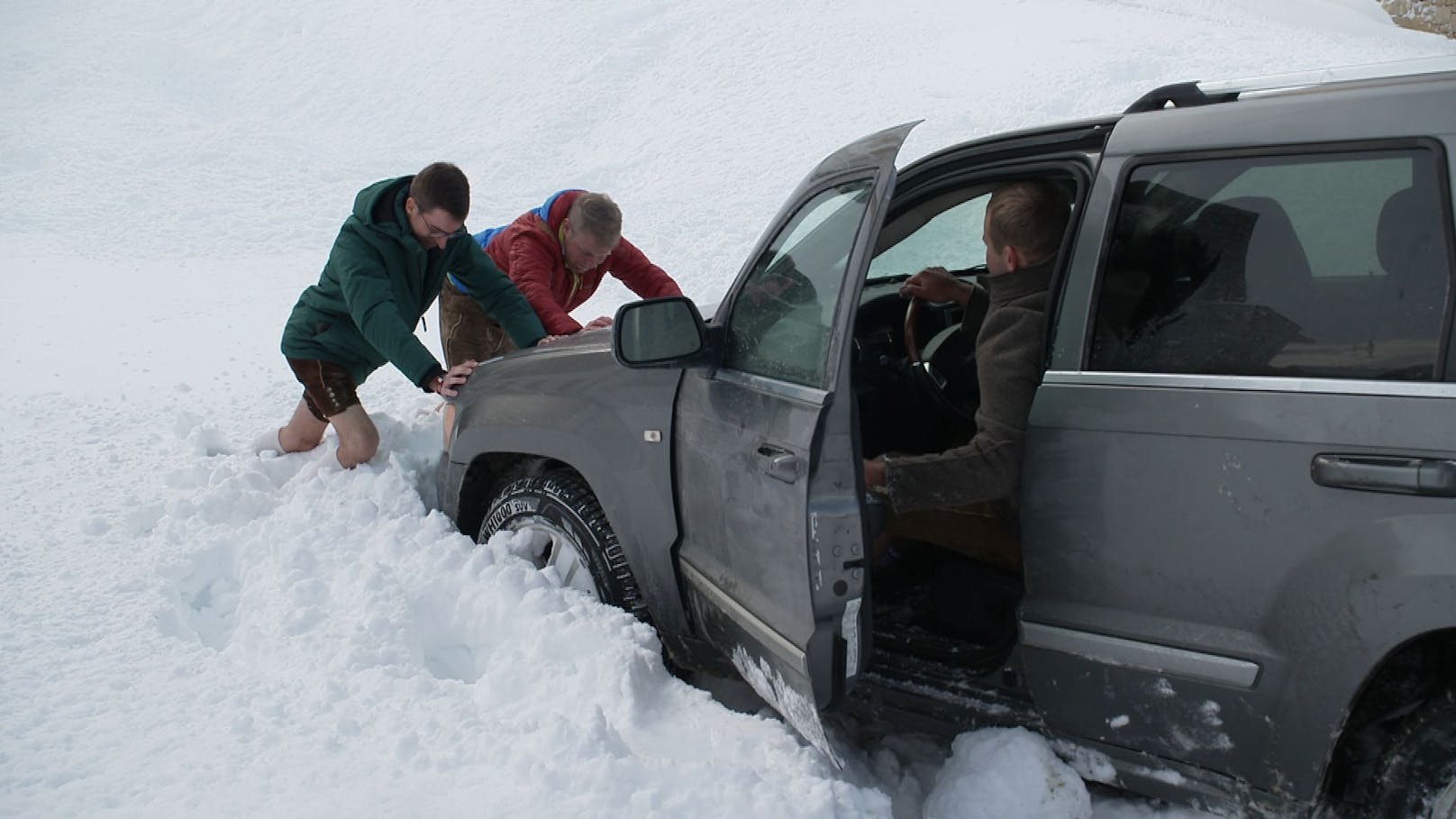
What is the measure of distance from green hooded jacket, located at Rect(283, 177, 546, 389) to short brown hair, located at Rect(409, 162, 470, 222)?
198 millimetres

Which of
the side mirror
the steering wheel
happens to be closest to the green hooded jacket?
the side mirror

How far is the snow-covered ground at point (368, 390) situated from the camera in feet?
9.09

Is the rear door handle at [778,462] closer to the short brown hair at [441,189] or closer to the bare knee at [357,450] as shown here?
the short brown hair at [441,189]

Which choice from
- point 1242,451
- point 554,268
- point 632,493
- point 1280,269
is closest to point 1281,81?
point 1280,269

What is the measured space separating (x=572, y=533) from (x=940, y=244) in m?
1.68

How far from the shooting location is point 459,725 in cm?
291

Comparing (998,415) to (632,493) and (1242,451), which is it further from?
(632,493)

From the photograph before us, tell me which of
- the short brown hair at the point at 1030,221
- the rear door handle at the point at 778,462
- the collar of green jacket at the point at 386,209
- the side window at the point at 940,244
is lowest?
the rear door handle at the point at 778,462

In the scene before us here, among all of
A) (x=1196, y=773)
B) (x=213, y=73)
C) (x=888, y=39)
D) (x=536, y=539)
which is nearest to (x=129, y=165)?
(x=213, y=73)

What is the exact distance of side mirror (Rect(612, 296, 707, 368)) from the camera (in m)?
2.91

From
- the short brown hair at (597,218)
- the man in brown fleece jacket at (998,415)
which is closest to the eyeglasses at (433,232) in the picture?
the short brown hair at (597,218)

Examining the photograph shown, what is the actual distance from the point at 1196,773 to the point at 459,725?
1851 millimetres

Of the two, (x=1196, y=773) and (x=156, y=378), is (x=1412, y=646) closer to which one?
(x=1196, y=773)

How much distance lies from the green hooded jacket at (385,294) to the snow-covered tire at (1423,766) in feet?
11.0
